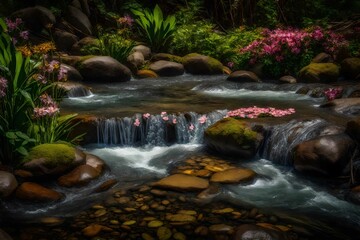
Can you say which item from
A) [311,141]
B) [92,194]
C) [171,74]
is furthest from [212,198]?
[171,74]

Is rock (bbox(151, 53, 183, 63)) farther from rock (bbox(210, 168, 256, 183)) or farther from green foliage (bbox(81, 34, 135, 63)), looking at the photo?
rock (bbox(210, 168, 256, 183))

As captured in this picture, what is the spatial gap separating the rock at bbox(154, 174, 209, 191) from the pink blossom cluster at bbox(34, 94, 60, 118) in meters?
1.63

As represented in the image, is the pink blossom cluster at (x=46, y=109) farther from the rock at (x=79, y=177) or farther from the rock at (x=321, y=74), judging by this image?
the rock at (x=321, y=74)

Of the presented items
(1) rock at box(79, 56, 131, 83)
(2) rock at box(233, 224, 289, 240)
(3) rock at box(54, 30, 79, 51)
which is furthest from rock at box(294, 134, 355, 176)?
(3) rock at box(54, 30, 79, 51)

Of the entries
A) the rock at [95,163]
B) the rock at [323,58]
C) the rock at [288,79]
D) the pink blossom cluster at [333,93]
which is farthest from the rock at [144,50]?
the rock at [95,163]

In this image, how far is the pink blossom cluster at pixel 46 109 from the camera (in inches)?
196

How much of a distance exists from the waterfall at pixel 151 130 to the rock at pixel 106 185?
1736mm

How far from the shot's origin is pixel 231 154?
19.9ft

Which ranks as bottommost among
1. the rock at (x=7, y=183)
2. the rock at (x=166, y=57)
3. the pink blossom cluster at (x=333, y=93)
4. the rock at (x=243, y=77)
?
the rock at (x=7, y=183)

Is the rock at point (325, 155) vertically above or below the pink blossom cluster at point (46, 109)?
below

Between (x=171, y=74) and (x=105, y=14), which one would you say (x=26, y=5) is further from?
(x=171, y=74)

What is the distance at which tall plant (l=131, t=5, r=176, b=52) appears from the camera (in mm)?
13977

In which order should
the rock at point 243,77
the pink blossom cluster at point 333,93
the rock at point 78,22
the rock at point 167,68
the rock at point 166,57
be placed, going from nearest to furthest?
the pink blossom cluster at point 333,93, the rock at point 243,77, the rock at point 167,68, the rock at point 166,57, the rock at point 78,22

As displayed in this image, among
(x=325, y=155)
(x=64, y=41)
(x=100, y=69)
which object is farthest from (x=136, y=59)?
Result: (x=325, y=155)
